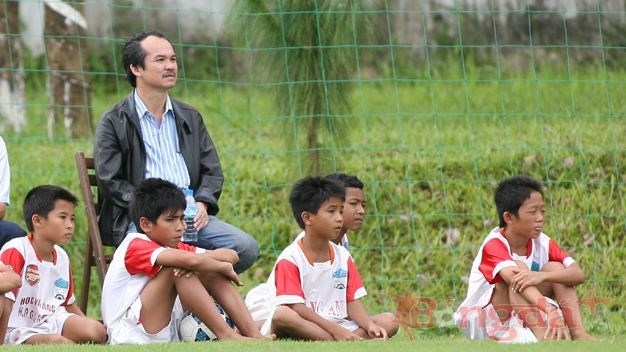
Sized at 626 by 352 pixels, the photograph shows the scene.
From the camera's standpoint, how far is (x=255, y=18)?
9.65 meters

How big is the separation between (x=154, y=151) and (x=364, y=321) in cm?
151

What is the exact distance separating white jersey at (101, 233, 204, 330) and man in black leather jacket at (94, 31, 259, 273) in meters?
0.45

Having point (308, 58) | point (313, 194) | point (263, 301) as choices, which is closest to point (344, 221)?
point (313, 194)

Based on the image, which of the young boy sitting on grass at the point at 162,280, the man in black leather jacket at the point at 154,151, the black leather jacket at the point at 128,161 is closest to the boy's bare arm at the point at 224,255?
the young boy sitting on grass at the point at 162,280

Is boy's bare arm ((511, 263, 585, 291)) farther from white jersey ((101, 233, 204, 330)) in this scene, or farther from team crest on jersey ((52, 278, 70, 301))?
team crest on jersey ((52, 278, 70, 301))

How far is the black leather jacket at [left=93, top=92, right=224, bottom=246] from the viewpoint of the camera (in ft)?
24.9

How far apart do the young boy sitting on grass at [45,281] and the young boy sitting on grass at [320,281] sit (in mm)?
964

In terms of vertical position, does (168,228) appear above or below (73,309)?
above

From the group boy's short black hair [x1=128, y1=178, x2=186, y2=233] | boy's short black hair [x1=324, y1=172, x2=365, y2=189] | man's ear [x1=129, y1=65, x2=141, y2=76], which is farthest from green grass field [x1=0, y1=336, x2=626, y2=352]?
man's ear [x1=129, y1=65, x2=141, y2=76]

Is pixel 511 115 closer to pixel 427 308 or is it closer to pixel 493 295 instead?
pixel 427 308

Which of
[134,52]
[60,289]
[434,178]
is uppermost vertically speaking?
[134,52]

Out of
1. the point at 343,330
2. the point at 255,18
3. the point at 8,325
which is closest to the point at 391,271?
the point at 255,18

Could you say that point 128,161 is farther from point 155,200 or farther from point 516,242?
point 516,242

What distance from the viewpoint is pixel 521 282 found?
23.7ft
